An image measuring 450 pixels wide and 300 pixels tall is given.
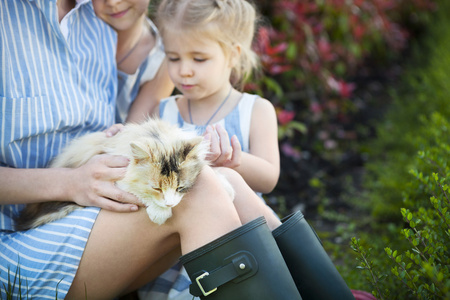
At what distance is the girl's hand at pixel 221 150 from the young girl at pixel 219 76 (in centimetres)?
8

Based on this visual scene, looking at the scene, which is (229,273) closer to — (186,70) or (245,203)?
(245,203)

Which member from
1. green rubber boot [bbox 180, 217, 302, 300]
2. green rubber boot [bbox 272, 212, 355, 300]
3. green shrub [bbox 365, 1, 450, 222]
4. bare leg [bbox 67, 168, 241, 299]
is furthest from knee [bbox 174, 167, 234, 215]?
green shrub [bbox 365, 1, 450, 222]

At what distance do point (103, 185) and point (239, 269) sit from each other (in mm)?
554

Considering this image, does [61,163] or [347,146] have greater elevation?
[61,163]

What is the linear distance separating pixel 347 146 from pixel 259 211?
260cm

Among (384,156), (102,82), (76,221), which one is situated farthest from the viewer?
(384,156)

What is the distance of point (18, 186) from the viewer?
1.63 m

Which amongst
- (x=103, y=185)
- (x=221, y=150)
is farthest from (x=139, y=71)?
(x=103, y=185)

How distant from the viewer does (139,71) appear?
2305 millimetres

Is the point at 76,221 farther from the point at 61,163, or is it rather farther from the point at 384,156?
the point at 384,156

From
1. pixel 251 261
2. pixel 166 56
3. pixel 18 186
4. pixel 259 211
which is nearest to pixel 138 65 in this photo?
pixel 166 56

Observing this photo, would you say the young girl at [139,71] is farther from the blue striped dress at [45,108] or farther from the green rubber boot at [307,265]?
the green rubber boot at [307,265]

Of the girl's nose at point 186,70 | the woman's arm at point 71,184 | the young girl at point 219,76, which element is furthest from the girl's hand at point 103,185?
the girl's nose at point 186,70

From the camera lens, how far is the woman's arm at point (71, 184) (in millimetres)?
1567
